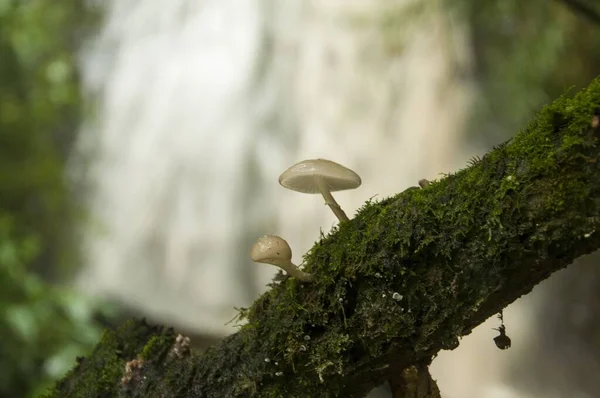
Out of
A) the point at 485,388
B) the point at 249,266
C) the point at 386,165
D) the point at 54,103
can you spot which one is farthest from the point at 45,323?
the point at 485,388

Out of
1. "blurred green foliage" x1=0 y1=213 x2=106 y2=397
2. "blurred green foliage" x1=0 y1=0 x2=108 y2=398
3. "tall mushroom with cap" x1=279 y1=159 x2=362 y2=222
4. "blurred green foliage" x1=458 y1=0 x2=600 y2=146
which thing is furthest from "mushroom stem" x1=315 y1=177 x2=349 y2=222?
"blurred green foliage" x1=0 y1=213 x2=106 y2=397

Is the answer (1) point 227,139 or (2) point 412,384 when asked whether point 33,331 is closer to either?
(1) point 227,139

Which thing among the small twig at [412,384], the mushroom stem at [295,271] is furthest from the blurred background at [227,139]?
the mushroom stem at [295,271]

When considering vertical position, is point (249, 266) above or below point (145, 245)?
below

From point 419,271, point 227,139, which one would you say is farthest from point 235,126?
point 419,271

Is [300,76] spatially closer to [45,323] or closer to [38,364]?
[45,323]

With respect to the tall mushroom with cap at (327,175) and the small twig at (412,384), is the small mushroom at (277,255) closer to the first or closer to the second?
the tall mushroom with cap at (327,175)
